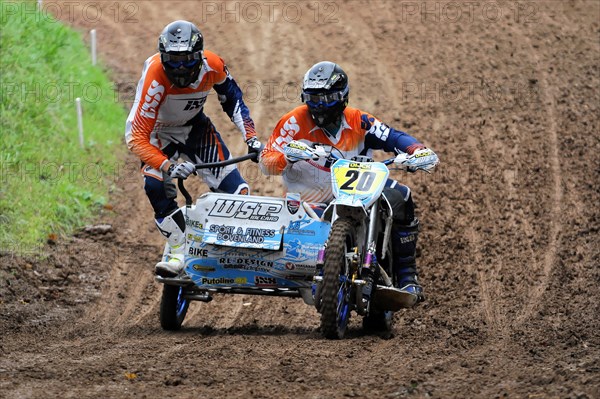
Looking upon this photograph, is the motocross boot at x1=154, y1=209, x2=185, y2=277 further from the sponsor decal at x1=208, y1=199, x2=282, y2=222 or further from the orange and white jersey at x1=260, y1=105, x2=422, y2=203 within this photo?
the orange and white jersey at x1=260, y1=105, x2=422, y2=203

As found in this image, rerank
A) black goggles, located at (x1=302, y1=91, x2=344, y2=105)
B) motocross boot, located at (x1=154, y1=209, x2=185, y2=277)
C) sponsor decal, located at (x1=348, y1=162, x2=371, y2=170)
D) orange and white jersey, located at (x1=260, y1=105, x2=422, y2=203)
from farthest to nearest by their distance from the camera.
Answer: motocross boot, located at (x1=154, y1=209, x2=185, y2=277) → orange and white jersey, located at (x1=260, y1=105, x2=422, y2=203) → black goggles, located at (x1=302, y1=91, x2=344, y2=105) → sponsor decal, located at (x1=348, y1=162, x2=371, y2=170)

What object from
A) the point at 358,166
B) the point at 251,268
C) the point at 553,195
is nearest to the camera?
the point at 358,166

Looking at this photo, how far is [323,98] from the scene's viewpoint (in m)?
8.57

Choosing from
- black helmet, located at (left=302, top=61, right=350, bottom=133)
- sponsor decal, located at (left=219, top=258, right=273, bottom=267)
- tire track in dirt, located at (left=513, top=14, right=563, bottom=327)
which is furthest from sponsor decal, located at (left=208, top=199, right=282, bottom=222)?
tire track in dirt, located at (left=513, top=14, right=563, bottom=327)

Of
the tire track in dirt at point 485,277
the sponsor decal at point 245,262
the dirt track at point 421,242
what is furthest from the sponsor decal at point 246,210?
the tire track in dirt at point 485,277

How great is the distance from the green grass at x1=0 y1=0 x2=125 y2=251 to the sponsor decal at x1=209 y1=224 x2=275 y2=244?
3995mm

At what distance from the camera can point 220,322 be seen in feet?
→ 32.9

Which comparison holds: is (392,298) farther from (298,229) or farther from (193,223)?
(193,223)

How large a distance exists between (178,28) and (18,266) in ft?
12.3

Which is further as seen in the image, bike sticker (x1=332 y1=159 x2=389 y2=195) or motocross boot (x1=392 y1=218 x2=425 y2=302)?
motocross boot (x1=392 y1=218 x2=425 y2=302)

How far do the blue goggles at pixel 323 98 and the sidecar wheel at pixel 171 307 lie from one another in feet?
6.96

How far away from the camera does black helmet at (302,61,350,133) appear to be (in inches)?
335

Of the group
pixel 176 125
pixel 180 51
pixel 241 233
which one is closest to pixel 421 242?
pixel 176 125

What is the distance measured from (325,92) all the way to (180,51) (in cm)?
140
